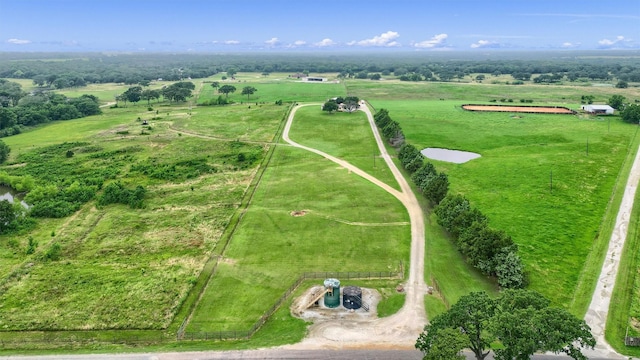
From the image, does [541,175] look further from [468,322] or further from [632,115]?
[632,115]

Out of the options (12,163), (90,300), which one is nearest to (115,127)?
(12,163)

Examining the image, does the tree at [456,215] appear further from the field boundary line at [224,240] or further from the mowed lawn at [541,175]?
the field boundary line at [224,240]

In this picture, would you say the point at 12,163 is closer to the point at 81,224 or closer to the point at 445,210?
the point at 81,224

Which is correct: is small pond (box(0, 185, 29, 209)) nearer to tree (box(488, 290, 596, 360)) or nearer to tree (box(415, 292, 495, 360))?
tree (box(415, 292, 495, 360))

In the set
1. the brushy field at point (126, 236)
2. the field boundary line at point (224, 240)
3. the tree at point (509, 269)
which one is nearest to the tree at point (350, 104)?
the brushy field at point (126, 236)

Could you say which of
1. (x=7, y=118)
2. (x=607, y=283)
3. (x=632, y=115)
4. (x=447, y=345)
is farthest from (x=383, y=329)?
(x=7, y=118)

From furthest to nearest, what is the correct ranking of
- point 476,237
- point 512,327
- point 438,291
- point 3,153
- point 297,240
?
point 3,153 → point 297,240 → point 476,237 → point 438,291 → point 512,327
